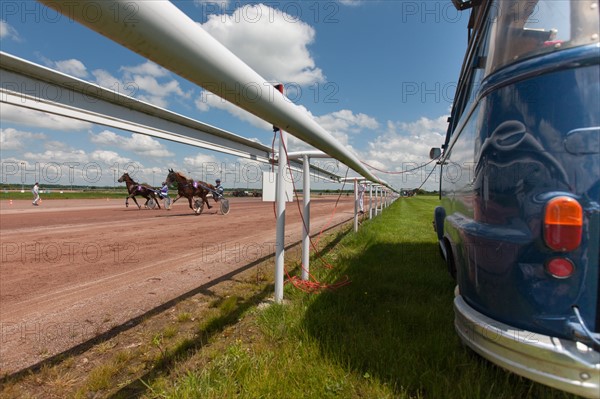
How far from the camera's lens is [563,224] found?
136cm

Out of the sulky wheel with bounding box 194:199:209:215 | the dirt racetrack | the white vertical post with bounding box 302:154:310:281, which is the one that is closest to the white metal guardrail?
the white vertical post with bounding box 302:154:310:281

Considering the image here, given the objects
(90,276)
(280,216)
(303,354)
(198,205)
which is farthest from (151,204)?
(303,354)

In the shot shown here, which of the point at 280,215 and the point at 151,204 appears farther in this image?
the point at 151,204

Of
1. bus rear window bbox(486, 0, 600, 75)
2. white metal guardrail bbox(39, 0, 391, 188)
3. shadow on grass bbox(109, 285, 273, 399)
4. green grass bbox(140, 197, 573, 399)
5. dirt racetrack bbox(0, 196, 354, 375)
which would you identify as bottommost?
dirt racetrack bbox(0, 196, 354, 375)

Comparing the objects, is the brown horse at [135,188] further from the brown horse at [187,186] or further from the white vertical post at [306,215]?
the white vertical post at [306,215]

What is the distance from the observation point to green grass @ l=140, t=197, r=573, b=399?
5.86 feet

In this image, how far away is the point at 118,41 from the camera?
3.69 feet

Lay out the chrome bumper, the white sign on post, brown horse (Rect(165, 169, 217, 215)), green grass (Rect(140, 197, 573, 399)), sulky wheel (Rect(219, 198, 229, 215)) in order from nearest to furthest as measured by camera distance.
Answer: the chrome bumper, green grass (Rect(140, 197, 573, 399)), the white sign on post, brown horse (Rect(165, 169, 217, 215)), sulky wheel (Rect(219, 198, 229, 215))

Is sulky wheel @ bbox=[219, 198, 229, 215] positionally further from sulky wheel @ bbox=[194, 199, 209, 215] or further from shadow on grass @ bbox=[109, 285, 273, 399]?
shadow on grass @ bbox=[109, 285, 273, 399]

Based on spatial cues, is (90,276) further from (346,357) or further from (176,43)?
(176,43)

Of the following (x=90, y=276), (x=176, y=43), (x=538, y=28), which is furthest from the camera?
(x=90, y=276)

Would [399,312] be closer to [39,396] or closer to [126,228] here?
[39,396]

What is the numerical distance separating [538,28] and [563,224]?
96cm

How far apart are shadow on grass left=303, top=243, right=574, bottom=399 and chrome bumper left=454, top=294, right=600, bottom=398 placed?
361 mm
